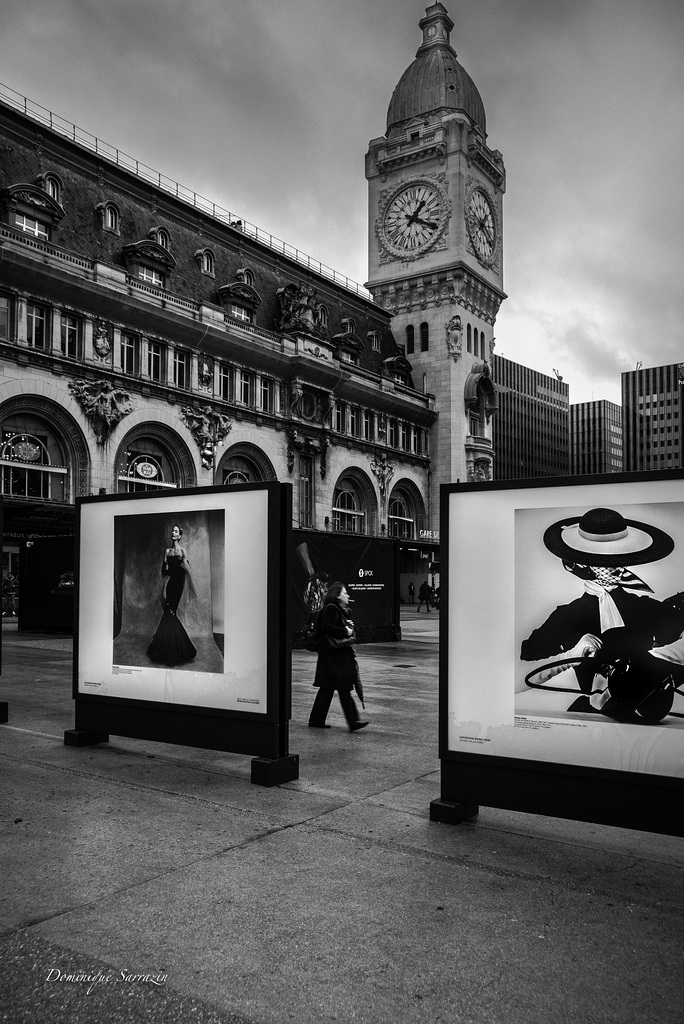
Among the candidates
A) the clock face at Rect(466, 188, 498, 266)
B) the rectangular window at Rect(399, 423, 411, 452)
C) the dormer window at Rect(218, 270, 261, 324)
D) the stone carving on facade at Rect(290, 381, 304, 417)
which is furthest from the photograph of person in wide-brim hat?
the clock face at Rect(466, 188, 498, 266)

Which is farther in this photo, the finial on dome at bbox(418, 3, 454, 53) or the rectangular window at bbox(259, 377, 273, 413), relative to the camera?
the finial on dome at bbox(418, 3, 454, 53)

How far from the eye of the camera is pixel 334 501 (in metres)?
56.1

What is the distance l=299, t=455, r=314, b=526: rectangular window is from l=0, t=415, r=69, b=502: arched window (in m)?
17.1

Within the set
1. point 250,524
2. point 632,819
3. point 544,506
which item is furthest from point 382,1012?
point 250,524

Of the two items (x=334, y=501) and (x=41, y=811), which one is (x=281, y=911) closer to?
(x=41, y=811)

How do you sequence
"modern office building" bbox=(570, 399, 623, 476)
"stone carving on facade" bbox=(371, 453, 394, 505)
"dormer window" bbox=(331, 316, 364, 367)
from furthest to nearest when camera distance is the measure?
"modern office building" bbox=(570, 399, 623, 476), "stone carving on facade" bbox=(371, 453, 394, 505), "dormer window" bbox=(331, 316, 364, 367)

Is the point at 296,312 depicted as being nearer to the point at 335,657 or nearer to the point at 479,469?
the point at 479,469

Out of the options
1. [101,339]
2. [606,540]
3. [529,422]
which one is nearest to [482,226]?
[101,339]

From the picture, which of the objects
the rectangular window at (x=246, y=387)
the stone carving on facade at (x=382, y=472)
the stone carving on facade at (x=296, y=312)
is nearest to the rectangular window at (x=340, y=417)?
the stone carving on facade at (x=382, y=472)

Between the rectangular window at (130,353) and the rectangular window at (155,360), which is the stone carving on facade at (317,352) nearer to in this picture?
the rectangular window at (155,360)

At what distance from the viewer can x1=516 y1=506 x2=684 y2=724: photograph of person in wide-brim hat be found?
214 inches

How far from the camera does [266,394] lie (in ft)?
165

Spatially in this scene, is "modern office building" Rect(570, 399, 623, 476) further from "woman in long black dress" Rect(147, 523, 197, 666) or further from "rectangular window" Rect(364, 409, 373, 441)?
"woman in long black dress" Rect(147, 523, 197, 666)

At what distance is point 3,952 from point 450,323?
64.6 metres
